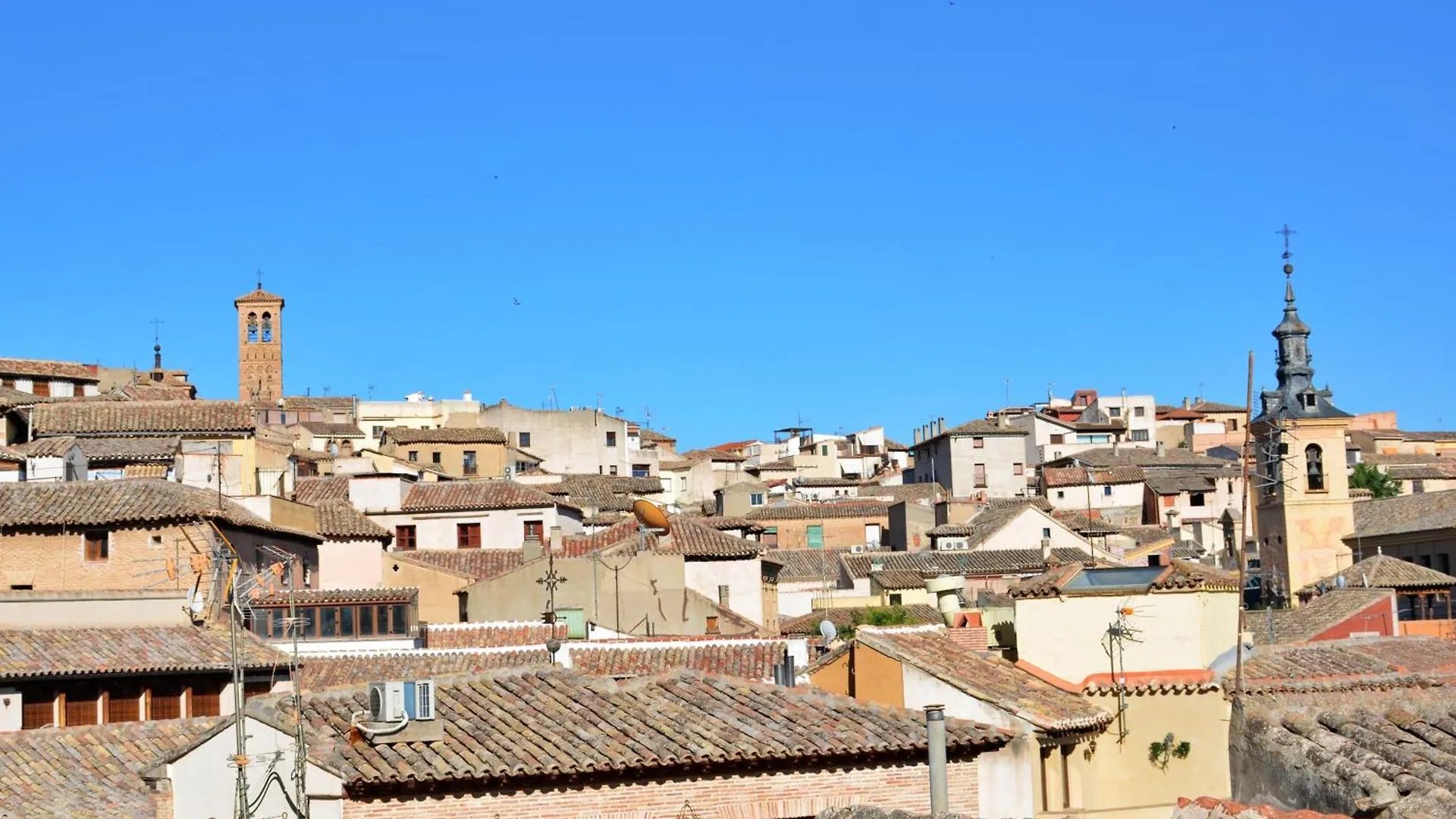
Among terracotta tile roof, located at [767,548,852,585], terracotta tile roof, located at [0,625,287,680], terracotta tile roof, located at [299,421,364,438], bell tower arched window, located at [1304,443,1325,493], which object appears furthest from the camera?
terracotta tile roof, located at [299,421,364,438]

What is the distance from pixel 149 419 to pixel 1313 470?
3545 cm

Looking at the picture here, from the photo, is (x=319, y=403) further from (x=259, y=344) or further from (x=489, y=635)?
(x=489, y=635)

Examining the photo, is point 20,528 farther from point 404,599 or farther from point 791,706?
point 791,706

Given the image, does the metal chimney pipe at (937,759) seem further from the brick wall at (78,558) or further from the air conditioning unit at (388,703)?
the brick wall at (78,558)

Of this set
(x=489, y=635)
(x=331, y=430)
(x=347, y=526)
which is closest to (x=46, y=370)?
(x=331, y=430)

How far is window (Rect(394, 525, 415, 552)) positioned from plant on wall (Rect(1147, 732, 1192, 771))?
104 ft

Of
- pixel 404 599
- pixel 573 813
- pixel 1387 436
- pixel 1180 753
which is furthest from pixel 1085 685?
pixel 1387 436

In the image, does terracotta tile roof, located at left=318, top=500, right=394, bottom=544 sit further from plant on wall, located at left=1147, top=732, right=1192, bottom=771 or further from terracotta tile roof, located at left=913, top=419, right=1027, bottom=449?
terracotta tile roof, located at left=913, top=419, right=1027, bottom=449

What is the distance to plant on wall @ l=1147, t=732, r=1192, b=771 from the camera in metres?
19.8

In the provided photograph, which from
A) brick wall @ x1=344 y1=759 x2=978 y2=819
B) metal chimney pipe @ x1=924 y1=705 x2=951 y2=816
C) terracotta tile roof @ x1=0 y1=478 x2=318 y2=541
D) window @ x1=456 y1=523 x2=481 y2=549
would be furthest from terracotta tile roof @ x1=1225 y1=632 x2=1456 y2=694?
window @ x1=456 y1=523 x2=481 y2=549

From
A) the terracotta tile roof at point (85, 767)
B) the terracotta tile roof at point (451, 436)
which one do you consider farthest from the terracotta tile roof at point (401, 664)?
the terracotta tile roof at point (451, 436)

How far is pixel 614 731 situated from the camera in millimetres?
17344

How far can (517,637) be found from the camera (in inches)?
1272

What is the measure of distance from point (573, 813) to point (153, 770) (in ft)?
11.7
